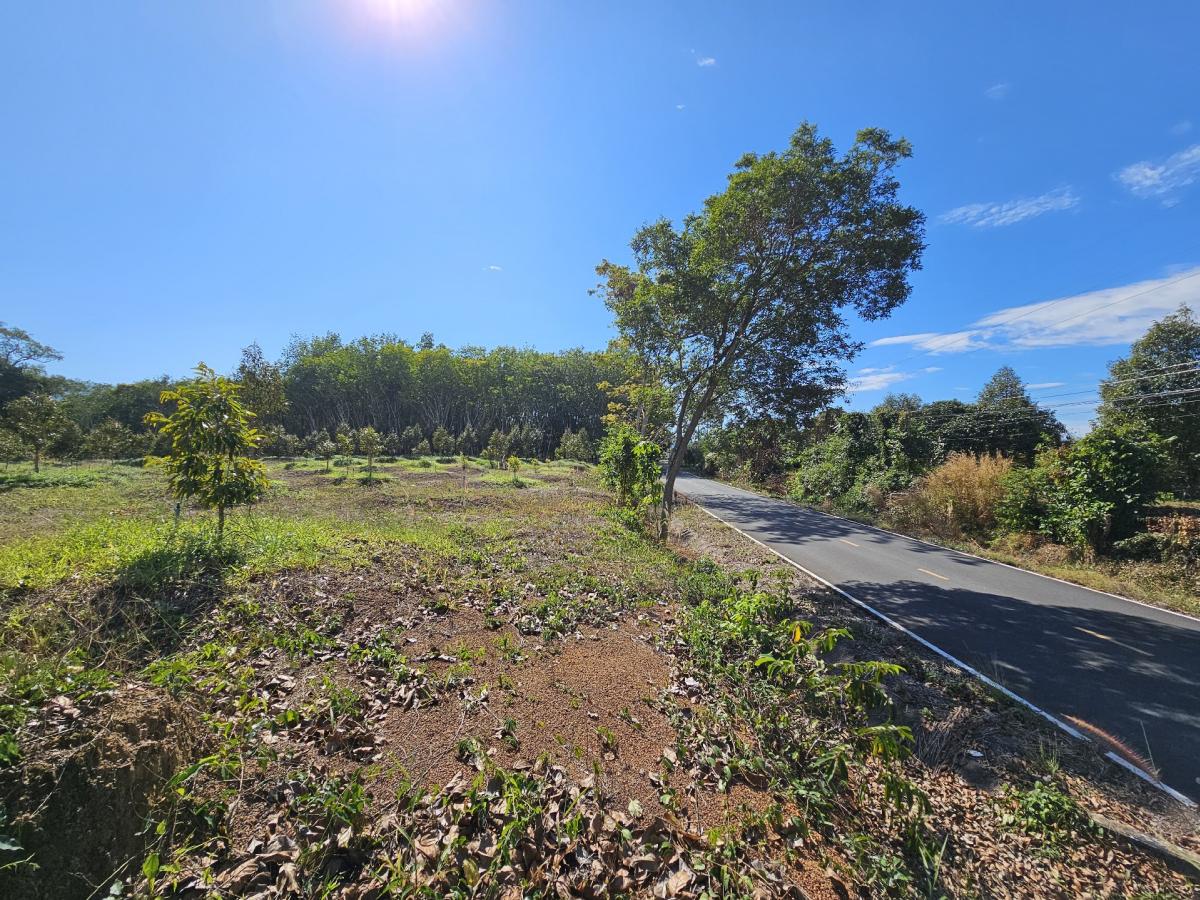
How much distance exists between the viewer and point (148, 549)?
A: 615cm

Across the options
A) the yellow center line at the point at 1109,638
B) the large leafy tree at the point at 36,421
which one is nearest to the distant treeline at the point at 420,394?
the large leafy tree at the point at 36,421

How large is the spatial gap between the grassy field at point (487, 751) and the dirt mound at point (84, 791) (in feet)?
0.04

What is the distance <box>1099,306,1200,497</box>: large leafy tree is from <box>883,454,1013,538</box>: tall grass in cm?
1244

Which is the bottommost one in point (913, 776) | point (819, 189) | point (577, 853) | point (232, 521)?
point (913, 776)

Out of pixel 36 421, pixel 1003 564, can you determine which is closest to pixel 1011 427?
pixel 1003 564

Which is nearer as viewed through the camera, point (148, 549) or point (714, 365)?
point (148, 549)

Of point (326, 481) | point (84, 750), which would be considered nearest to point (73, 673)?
point (84, 750)

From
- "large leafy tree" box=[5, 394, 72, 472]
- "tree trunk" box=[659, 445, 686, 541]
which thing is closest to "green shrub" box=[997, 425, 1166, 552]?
"tree trunk" box=[659, 445, 686, 541]

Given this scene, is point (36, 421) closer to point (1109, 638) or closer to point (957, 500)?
point (1109, 638)

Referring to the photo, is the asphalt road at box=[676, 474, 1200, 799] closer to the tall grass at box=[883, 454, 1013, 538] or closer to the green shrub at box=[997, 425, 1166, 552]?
the green shrub at box=[997, 425, 1166, 552]

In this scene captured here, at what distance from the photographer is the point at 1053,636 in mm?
6051

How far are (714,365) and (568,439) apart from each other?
31.7 metres

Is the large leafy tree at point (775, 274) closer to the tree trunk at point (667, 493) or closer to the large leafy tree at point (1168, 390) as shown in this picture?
the tree trunk at point (667, 493)

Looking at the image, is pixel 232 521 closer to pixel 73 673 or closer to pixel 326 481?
pixel 73 673
